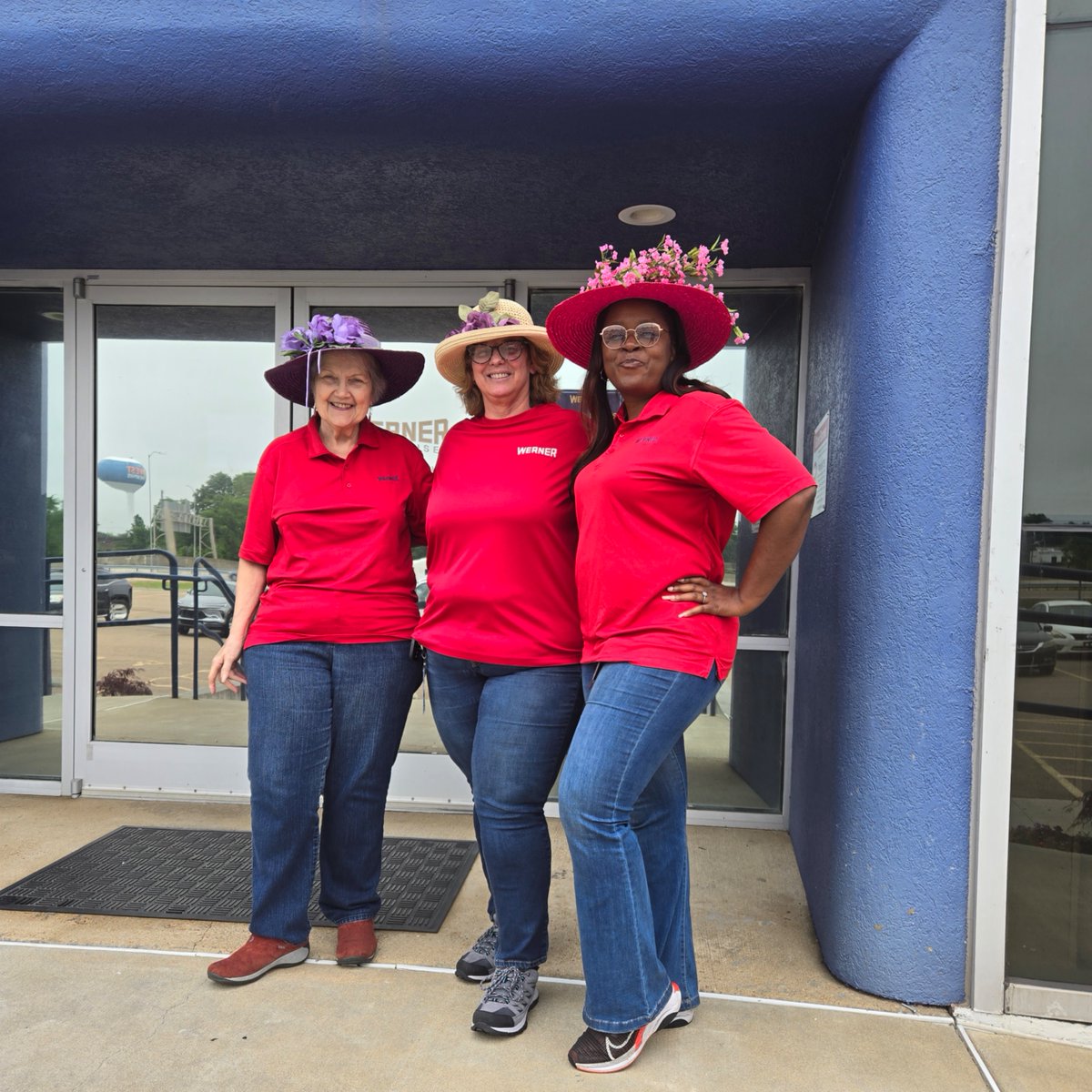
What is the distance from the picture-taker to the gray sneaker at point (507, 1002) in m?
2.25

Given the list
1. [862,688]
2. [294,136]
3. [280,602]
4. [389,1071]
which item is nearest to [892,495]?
[862,688]

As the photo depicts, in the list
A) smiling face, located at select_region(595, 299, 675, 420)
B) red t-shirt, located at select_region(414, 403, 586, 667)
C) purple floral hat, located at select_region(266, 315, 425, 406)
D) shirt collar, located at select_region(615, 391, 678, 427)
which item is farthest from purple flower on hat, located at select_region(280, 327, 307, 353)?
shirt collar, located at select_region(615, 391, 678, 427)

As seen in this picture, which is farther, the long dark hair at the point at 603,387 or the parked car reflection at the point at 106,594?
the parked car reflection at the point at 106,594

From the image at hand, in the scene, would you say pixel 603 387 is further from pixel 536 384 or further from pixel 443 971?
pixel 443 971

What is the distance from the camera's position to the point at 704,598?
207 centimetres

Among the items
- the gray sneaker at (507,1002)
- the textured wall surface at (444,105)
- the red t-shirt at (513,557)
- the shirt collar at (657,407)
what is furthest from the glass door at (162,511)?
the shirt collar at (657,407)

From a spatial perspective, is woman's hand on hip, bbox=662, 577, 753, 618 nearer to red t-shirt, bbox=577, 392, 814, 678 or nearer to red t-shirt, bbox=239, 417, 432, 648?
red t-shirt, bbox=577, 392, 814, 678

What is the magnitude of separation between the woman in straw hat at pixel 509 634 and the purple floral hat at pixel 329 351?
366 mm

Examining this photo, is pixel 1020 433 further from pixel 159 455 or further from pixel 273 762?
pixel 159 455

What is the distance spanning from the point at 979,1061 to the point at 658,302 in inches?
81.5

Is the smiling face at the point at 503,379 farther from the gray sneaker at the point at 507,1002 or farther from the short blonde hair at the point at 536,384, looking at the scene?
the gray sneaker at the point at 507,1002

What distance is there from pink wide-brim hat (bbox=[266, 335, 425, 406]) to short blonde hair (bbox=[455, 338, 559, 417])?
256 millimetres

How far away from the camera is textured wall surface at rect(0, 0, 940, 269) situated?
2.40 meters

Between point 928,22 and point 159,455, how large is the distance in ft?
11.8
